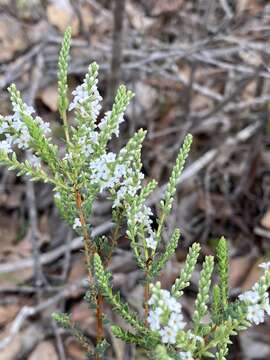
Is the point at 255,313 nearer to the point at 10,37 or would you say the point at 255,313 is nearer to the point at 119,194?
the point at 119,194

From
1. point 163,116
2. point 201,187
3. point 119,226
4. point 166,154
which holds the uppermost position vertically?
point 163,116

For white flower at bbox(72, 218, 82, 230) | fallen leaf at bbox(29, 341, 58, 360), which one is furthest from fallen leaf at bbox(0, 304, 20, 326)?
white flower at bbox(72, 218, 82, 230)

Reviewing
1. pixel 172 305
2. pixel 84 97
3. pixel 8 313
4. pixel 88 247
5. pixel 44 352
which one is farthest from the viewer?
pixel 8 313

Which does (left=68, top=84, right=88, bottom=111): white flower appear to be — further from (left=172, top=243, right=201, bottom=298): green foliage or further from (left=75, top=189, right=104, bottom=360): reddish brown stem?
(left=172, top=243, right=201, bottom=298): green foliage

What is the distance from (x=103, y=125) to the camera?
142 centimetres

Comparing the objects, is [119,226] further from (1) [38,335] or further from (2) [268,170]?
(2) [268,170]

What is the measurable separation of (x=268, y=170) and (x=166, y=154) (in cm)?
65

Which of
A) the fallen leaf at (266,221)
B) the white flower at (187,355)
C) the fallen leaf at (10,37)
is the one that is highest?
the fallen leaf at (10,37)

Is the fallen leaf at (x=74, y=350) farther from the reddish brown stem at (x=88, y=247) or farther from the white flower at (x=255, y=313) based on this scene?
the white flower at (x=255, y=313)

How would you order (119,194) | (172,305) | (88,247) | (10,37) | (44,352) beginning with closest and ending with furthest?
(172,305) → (119,194) → (88,247) → (44,352) → (10,37)

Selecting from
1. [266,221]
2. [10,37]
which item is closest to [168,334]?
[266,221]

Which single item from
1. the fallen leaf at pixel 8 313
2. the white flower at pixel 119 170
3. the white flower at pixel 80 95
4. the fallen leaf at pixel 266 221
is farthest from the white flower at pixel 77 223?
the fallen leaf at pixel 266 221

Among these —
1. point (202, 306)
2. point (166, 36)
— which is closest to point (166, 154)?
point (166, 36)

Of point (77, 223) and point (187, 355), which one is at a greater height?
point (77, 223)
